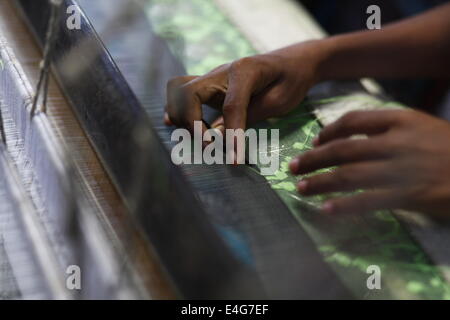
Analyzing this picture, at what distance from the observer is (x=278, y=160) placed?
3.20 ft

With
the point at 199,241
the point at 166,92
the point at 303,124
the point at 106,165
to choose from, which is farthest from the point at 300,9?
the point at 199,241

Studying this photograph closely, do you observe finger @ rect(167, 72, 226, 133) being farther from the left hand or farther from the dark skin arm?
the left hand

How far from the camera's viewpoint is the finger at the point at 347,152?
84 centimetres

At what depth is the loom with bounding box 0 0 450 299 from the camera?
72cm

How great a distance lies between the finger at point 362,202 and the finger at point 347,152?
0.19ft

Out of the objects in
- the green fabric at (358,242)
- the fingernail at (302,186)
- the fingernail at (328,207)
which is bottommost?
the green fabric at (358,242)

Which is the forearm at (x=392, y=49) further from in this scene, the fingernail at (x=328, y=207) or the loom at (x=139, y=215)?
the fingernail at (x=328, y=207)

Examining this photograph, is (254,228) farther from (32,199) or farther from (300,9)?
(300,9)

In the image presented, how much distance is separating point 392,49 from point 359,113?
0.44 meters

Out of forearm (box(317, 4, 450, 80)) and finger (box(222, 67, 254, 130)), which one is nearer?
finger (box(222, 67, 254, 130))

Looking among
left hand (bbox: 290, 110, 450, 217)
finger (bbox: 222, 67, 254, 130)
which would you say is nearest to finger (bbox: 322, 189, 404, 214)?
left hand (bbox: 290, 110, 450, 217)

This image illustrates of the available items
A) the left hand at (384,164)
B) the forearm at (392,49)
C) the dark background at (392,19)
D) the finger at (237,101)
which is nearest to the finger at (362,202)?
the left hand at (384,164)

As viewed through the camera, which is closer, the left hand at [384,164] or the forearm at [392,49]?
the left hand at [384,164]
